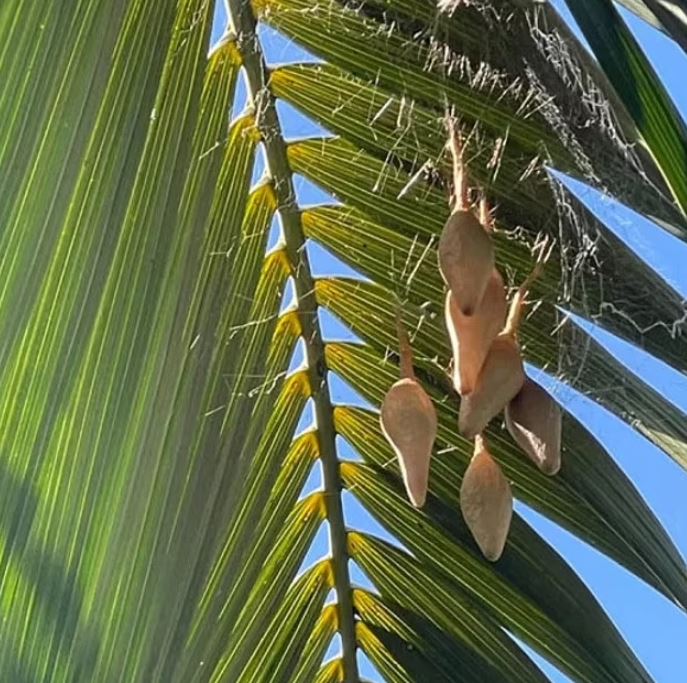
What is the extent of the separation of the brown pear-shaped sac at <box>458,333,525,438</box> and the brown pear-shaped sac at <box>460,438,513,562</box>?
50 mm

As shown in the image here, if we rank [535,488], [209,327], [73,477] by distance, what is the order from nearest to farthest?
[73,477]
[209,327]
[535,488]

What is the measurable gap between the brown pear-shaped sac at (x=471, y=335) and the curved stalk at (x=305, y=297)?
348 millimetres

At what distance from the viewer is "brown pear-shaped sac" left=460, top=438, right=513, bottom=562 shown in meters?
0.79

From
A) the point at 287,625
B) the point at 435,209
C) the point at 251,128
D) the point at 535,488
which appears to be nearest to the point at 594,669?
the point at 535,488

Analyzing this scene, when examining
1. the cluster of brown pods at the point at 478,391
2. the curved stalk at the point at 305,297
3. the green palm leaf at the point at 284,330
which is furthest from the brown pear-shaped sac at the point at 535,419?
the curved stalk at the point at 305,297

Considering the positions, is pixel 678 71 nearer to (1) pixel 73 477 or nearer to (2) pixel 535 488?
(2) pixel 535 488

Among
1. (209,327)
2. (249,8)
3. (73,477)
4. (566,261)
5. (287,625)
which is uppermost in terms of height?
(249,8)

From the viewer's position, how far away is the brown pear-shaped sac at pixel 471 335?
752 mm

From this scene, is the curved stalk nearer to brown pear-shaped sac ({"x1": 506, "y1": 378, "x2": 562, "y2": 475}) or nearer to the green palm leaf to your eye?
the green palm leaf

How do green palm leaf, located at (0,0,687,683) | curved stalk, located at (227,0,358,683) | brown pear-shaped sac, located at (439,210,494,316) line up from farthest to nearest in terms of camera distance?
1. curved stalk, located at (227,0,358,683)
2. green palm leaf, located at (0,0,687,683)
3. brown pear-shaped sac, located at (439,210,494,316)

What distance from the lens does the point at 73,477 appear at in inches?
35.2

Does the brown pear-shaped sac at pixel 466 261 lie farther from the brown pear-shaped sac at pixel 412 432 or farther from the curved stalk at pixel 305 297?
the curved stalk at pixel 305 297

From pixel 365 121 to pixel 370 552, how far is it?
387 millimetres

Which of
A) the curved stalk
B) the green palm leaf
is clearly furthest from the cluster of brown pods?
the curved stalk
